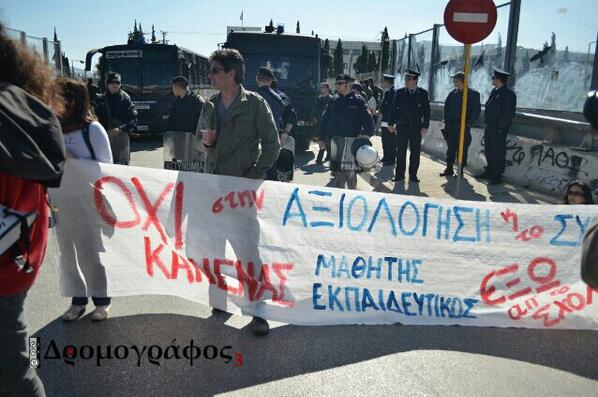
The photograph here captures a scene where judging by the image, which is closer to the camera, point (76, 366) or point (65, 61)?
point (76, 366)

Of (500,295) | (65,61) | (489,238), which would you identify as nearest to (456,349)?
(500,295)

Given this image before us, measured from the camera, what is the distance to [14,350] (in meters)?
2.17

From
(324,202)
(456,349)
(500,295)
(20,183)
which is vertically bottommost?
(456,349)

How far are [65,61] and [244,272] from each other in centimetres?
2044

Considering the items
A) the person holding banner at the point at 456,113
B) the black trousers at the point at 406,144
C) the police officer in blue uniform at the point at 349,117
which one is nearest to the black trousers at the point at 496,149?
the person holding banner at the point at 456,113

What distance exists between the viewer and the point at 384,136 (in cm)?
1238

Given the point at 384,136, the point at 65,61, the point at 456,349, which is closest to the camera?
the point at 456,349

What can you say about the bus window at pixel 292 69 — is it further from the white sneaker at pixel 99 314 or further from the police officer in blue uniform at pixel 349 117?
the white sneaker at pixel 99 314

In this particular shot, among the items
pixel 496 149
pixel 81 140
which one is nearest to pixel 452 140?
pixel 496 149

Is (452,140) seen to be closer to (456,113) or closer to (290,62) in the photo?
(456,113)

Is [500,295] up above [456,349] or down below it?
above

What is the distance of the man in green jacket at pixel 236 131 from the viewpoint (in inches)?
154

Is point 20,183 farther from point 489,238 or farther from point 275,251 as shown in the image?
point 489,238

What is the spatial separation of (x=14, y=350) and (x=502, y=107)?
8.97 meters
